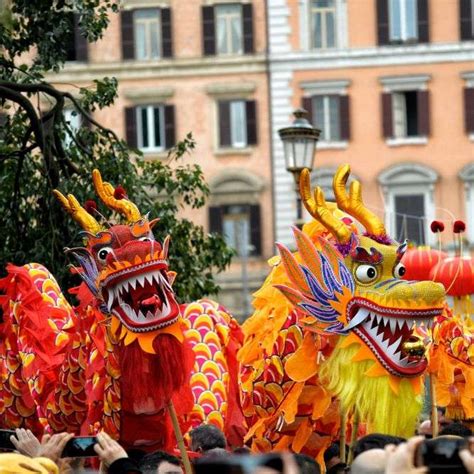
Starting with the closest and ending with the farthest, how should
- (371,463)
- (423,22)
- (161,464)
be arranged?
(371,463) → (161,464) → (423,22)

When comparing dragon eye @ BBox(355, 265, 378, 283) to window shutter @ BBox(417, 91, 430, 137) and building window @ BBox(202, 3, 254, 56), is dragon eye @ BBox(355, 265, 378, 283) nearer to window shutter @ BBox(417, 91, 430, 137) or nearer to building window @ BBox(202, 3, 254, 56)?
window shutter @ BBox(417, 91, 430, 137)

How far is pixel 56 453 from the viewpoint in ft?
28.5

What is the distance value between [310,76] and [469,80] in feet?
11.8

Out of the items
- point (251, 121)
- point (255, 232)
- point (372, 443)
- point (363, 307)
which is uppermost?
point (251, 121)

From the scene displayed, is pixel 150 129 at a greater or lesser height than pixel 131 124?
lesser

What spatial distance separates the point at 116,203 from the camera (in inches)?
490

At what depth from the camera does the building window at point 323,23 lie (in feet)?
141

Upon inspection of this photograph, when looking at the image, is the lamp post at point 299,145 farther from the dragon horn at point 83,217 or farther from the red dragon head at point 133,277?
the red dragon head at point 133,277

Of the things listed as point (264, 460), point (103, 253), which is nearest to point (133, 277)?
point (103, 253)

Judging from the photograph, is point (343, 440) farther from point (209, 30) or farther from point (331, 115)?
point (209, 30)

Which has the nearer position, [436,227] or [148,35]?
[436,227]

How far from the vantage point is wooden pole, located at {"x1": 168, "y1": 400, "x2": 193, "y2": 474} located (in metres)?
11.4

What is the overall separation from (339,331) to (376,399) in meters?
0.51

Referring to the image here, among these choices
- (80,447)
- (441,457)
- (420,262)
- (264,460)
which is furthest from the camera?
(420,262)
